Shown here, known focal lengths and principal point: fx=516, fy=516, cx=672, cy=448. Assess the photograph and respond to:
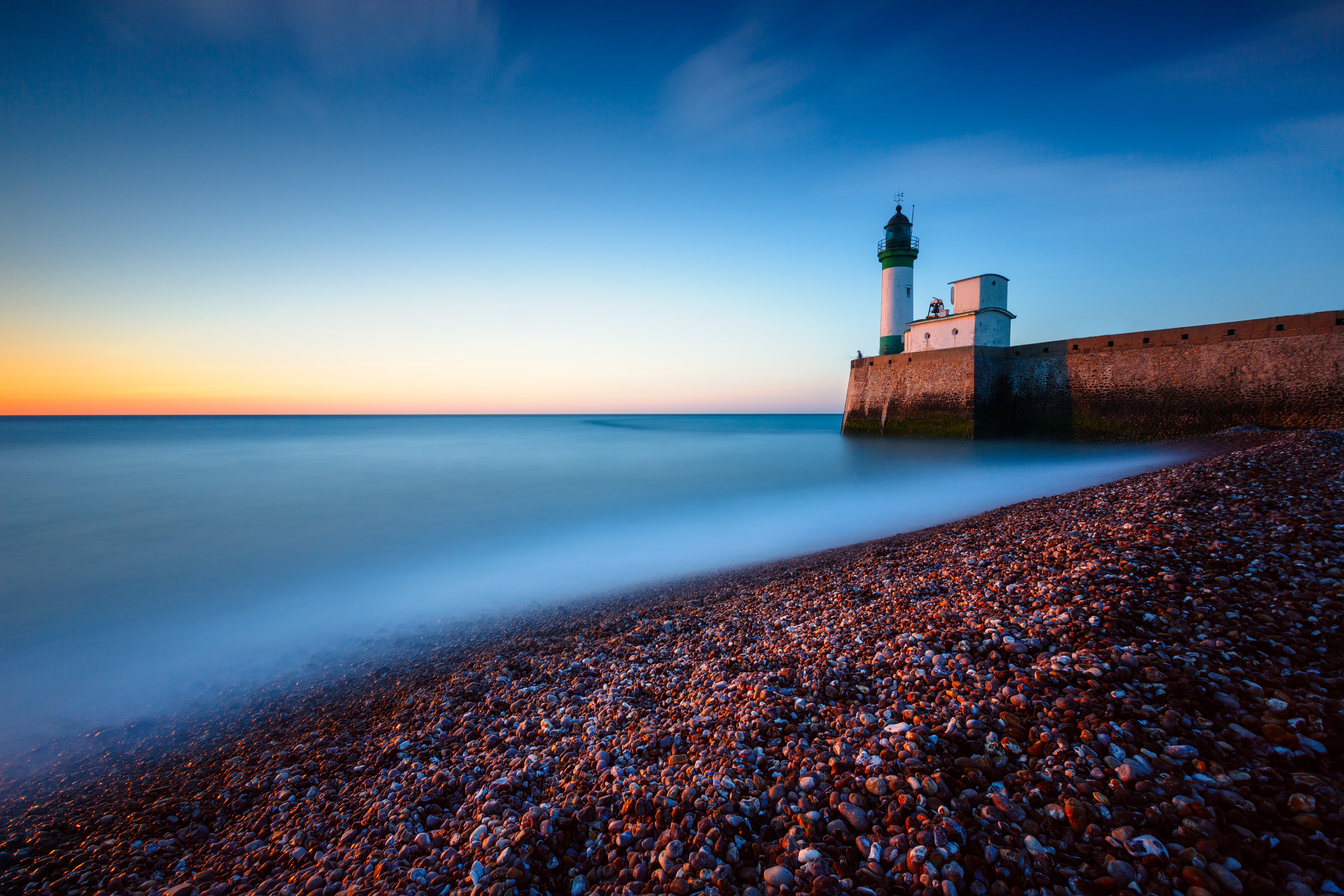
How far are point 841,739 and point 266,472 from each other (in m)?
23.3

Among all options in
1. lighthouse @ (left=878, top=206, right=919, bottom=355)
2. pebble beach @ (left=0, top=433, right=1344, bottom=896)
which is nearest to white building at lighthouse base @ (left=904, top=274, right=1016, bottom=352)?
lighthouse @ (left=878, top=206, right=919, bottom=355)

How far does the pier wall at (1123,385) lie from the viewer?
14.0 meters

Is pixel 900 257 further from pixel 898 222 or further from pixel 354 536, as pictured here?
pixel 354 536

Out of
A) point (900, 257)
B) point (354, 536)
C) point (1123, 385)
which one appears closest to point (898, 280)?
point (900, 257)

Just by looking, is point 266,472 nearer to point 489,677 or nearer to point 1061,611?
point 489,677

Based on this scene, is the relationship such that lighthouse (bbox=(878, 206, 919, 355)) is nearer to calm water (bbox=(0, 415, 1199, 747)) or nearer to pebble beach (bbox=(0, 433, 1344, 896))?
calm water (bbox=(0, 415, 1199, 747))

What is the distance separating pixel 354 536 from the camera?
31.6 feet

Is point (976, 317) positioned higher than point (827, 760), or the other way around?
point (976, 317)

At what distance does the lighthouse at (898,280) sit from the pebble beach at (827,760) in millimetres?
23702

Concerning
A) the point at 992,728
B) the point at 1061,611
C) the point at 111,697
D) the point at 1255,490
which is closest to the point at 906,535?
the point at 1255,490

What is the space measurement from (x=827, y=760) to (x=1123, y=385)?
70.3ft

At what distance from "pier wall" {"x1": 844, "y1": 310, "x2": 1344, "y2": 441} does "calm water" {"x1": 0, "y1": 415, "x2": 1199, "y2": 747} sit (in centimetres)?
135

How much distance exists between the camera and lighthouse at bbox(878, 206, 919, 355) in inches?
1019

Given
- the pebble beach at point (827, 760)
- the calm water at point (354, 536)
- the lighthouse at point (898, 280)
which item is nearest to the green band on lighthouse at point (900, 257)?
the lighthouse at point (898, 280)
